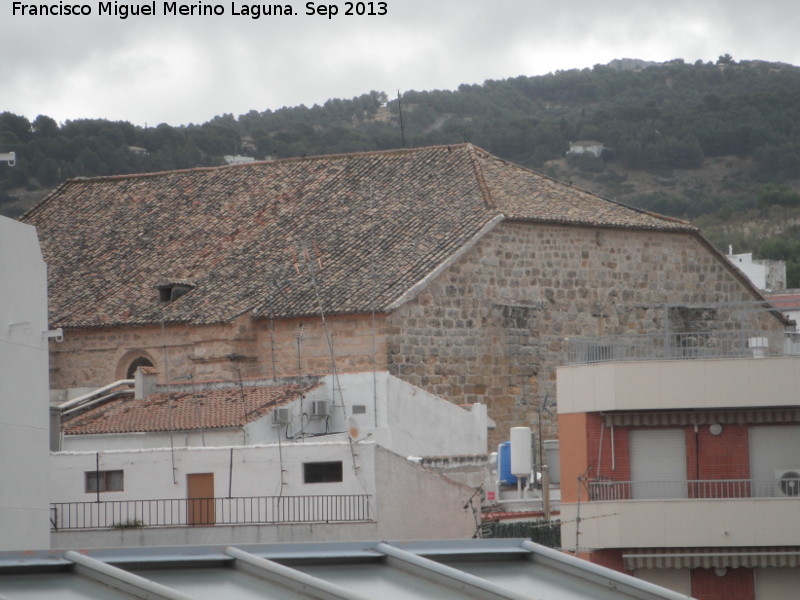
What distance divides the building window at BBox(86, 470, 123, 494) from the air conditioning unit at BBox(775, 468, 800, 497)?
425 inches

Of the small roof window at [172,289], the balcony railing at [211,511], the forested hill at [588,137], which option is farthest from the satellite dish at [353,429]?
the forested hill at [588,137]

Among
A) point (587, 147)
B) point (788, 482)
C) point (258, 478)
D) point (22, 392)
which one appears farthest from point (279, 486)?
point (587, 147)

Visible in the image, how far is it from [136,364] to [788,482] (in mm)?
17690

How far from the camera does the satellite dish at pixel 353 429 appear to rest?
31730 millimetres

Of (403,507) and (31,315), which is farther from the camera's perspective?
(403,507)

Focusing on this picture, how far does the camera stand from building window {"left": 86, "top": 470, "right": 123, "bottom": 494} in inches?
1177

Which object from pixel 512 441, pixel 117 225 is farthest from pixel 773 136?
pixel 512 441

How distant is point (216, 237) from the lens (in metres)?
41.6

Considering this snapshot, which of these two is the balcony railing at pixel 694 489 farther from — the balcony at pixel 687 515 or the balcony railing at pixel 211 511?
the balcony railing at pixel 211 511

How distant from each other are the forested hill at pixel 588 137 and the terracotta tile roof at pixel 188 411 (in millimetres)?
27046

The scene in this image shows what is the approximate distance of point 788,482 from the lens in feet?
86.4

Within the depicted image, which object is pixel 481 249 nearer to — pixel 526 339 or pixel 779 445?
pixel 526 339

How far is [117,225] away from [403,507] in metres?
17.2

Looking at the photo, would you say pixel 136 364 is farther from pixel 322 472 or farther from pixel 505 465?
pixel 322 472
